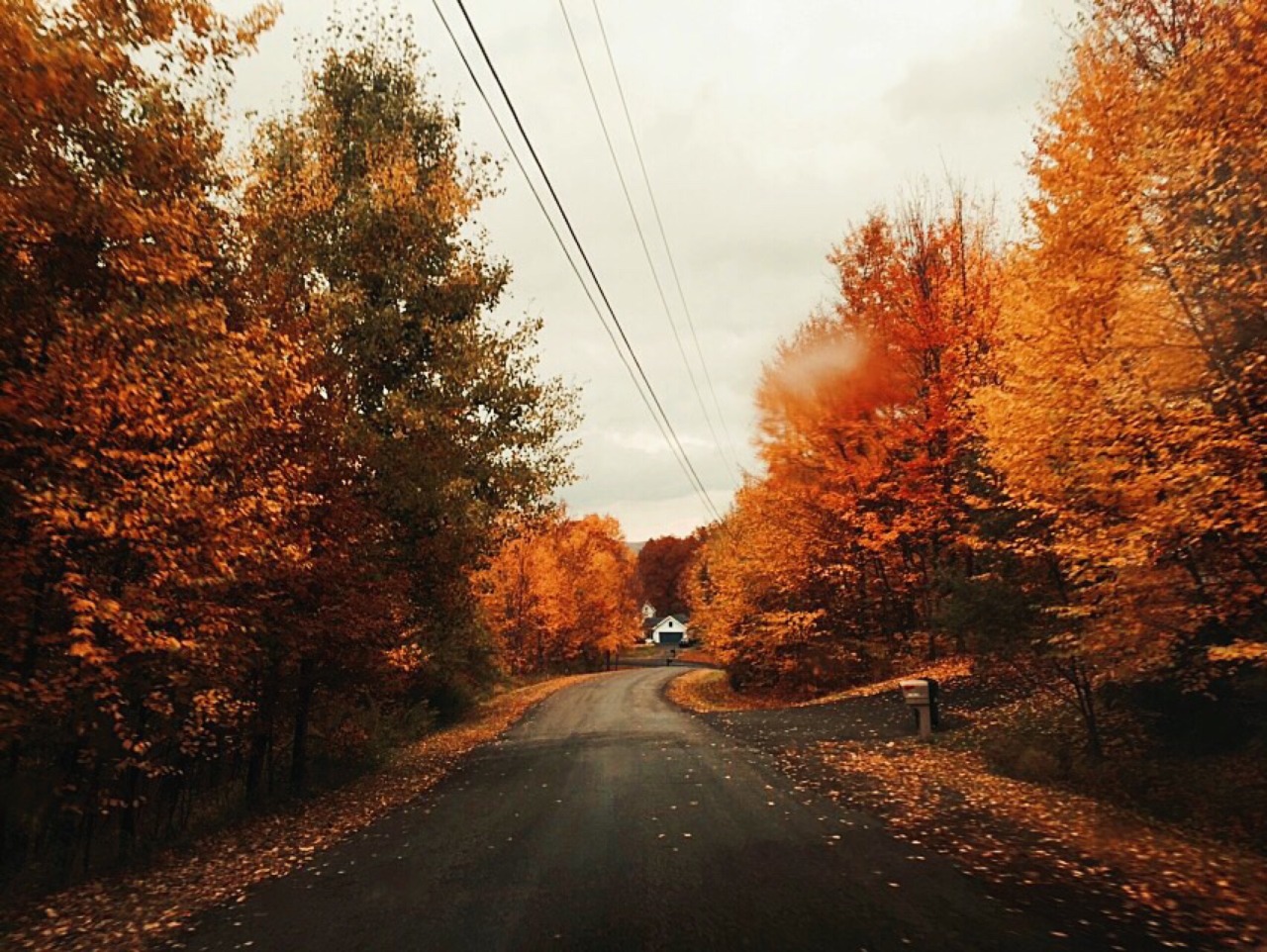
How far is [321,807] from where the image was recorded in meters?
10.6

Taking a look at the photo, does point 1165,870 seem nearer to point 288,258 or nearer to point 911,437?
point 288,258

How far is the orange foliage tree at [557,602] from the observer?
43.5m

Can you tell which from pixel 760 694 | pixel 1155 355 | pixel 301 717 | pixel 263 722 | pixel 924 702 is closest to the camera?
pixel 1155 355

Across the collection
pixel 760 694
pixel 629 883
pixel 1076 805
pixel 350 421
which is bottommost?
pixel 760 694

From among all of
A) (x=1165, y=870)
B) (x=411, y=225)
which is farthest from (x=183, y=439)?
(x=1165, y=870)

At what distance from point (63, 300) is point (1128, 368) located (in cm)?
1148

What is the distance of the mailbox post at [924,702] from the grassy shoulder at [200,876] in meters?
8.82

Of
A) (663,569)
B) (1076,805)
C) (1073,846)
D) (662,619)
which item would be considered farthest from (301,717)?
(662,619)

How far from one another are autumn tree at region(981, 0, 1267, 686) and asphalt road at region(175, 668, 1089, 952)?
380cm

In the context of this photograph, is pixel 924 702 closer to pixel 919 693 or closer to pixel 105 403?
pixel 919 693

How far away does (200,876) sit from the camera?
24.2 ft

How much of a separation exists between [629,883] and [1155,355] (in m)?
8.26

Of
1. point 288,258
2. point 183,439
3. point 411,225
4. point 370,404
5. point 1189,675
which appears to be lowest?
point 1189,675

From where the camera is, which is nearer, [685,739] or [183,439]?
[183,439]
